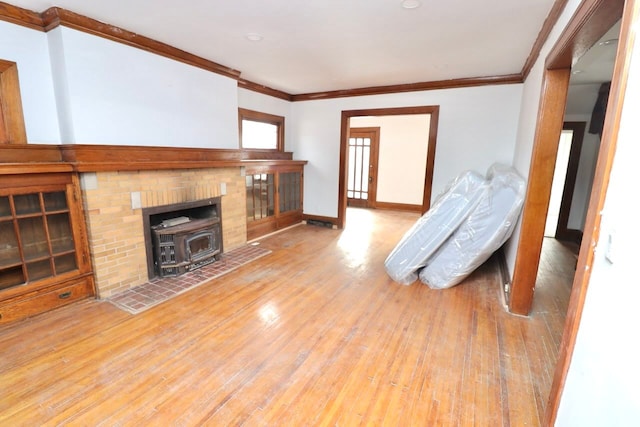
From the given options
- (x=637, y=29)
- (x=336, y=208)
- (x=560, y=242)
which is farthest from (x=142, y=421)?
(x=560, y=242)

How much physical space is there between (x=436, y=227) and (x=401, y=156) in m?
4.89

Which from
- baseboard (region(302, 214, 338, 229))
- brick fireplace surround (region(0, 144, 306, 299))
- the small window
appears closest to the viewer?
brick fireplace surround (region(0, 144, 306, 299))

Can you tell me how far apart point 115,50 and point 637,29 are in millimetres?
3646

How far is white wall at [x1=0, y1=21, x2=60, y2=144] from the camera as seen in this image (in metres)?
2.42

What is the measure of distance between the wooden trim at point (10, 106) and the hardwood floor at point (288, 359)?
1536 mm

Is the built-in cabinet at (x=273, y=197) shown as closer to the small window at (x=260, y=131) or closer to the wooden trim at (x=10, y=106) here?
the small window at (x=260, y=131)

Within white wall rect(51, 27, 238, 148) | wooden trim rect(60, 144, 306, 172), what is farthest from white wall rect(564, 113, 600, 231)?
white wall rect(51, 27, 238, 148)

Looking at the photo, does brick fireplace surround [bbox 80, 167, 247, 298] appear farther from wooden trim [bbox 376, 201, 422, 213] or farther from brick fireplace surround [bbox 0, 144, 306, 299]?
wooden trim [bbox 376, 201, 422, 213]

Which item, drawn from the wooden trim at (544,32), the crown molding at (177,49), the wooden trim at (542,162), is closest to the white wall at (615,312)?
the wooden trim at (542,162)

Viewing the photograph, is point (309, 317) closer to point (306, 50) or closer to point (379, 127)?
point (306, 50)

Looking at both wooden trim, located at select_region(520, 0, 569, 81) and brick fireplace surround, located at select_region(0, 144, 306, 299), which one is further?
brick fireplace surround, located at select_region(0, 144, 306, 299)

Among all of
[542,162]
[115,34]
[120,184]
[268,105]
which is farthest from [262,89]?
[542,162]

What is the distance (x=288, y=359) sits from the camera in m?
2.07

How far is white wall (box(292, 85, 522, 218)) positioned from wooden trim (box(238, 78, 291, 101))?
1.32 feet
